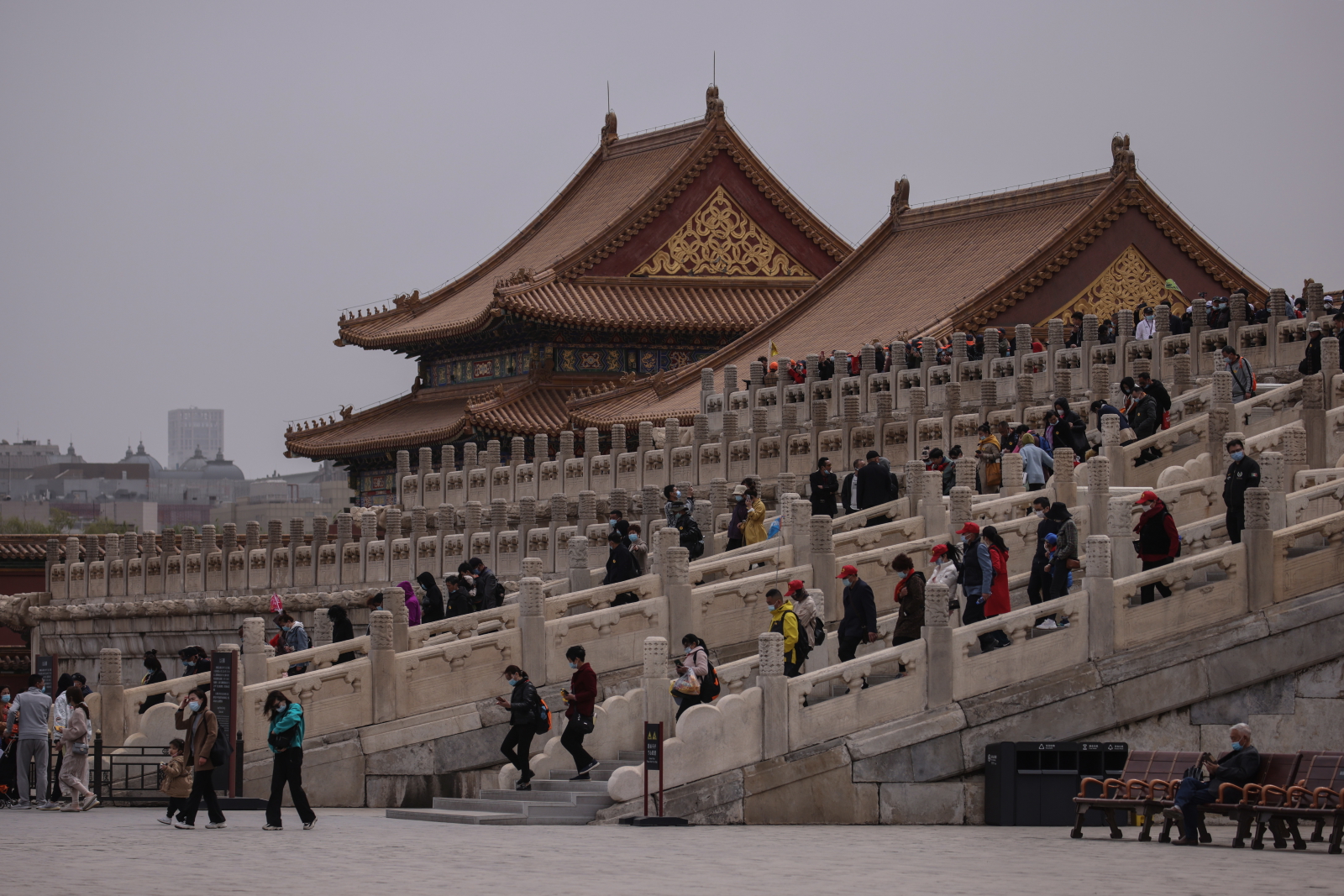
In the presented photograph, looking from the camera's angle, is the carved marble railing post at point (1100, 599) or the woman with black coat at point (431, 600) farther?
the woman with black coat at point (431, 600)

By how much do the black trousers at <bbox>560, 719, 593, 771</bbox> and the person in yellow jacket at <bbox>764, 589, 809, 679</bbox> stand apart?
200 cm

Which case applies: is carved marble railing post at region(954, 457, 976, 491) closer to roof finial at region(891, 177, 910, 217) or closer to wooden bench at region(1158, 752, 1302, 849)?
wooden bench at region(1158, 752, 1302, 849)

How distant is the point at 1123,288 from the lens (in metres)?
41.7

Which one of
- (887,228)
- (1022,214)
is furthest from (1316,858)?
(887,228)

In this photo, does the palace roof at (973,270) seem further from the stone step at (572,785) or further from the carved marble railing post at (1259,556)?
the stone step at (572,785)

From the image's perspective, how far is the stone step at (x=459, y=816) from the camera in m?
19.7

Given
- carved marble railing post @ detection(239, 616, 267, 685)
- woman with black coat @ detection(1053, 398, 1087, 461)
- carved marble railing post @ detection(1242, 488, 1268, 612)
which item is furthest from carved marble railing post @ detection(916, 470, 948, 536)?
carved marble railing post @ detection(239, 616, 267, 685)

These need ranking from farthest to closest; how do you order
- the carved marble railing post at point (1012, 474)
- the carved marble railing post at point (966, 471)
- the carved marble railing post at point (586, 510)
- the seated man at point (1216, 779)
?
the carved marble railing post at point (586, 510), the carved marble railing post at point (966, 471), the carved marble railing post at point (1012, 474), the seated man at point (1216, 779)

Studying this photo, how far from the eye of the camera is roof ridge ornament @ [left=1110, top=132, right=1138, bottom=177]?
42.0 metres

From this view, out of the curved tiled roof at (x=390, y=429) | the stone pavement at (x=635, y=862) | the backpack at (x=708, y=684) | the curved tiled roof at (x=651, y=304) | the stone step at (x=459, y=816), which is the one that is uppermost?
Answer: the curved tiled roof at (x=651, y=304)

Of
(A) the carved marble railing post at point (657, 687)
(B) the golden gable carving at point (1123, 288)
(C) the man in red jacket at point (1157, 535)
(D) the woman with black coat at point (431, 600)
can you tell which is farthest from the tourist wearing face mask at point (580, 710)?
(B) the golden gable carving at point (1123, 288)

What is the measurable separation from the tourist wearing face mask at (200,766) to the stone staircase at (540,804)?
231 centimetres

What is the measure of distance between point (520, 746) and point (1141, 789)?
5.97 meters

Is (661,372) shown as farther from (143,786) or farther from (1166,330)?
(143,786)
